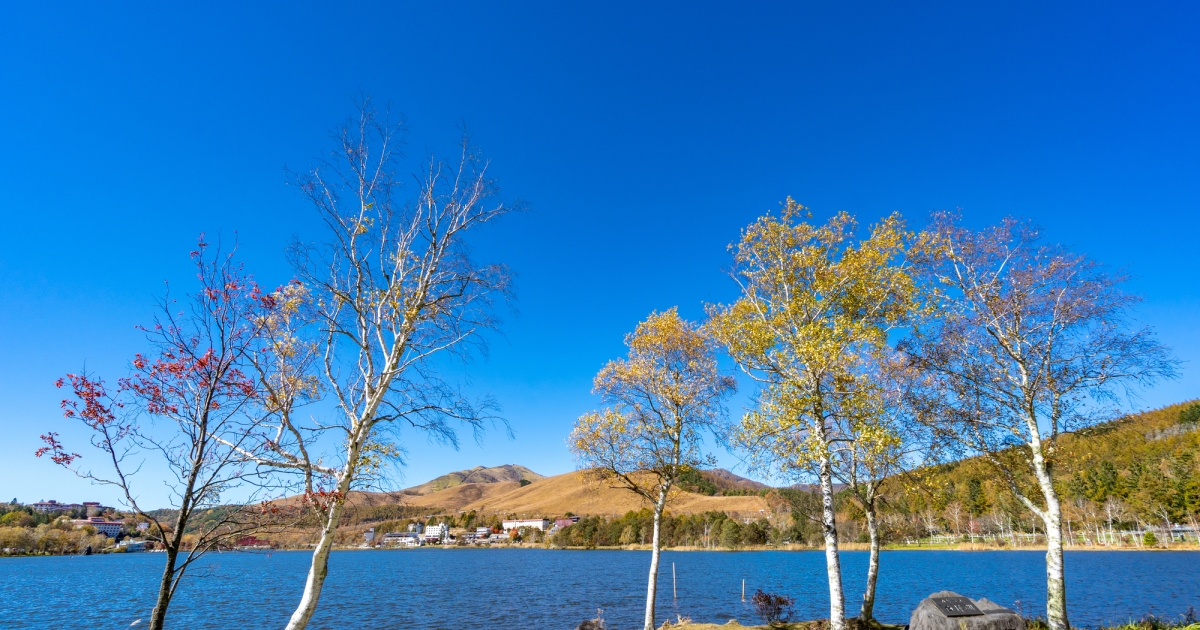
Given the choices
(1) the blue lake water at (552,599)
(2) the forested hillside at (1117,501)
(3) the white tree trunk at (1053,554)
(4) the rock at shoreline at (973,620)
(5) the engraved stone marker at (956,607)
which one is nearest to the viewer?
(3) the white tree trunk at (1053,554)

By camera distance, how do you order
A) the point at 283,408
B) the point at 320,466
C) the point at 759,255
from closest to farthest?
the point at 283,408 < the point at 320,466 < the point at 759,255

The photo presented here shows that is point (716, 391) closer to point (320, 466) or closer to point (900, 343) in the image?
point (900, 343)

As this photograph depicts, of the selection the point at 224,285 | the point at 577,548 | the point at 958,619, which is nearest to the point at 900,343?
the point at 958,619

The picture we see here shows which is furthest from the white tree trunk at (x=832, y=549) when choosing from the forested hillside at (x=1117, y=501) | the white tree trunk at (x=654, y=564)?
the forested hillside at (x=1117, y=501)

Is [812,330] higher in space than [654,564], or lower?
higher

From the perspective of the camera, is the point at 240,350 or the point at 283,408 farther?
the point at 283,408

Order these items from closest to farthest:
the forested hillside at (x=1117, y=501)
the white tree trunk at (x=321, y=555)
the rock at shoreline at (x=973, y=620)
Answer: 1. the white tree trunk at (x=321, y=555)
2. the rock at shoreline at (x=973, y=620)
3. the forested hillside at (x=1117, y=501)

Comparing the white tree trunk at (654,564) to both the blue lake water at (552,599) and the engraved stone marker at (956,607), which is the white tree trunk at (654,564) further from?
the blue lake water at (552,599)

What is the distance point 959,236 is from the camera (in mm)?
18406

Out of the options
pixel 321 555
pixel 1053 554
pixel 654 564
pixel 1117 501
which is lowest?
pixel 1117 501

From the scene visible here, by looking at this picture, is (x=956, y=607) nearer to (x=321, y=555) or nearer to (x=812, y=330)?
(x=812, y=330)

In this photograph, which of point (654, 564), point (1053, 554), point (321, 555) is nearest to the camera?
point (321, 555)

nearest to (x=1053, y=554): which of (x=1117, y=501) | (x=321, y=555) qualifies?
(x=321, y=555)

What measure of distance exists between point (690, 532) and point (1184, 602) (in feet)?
464
